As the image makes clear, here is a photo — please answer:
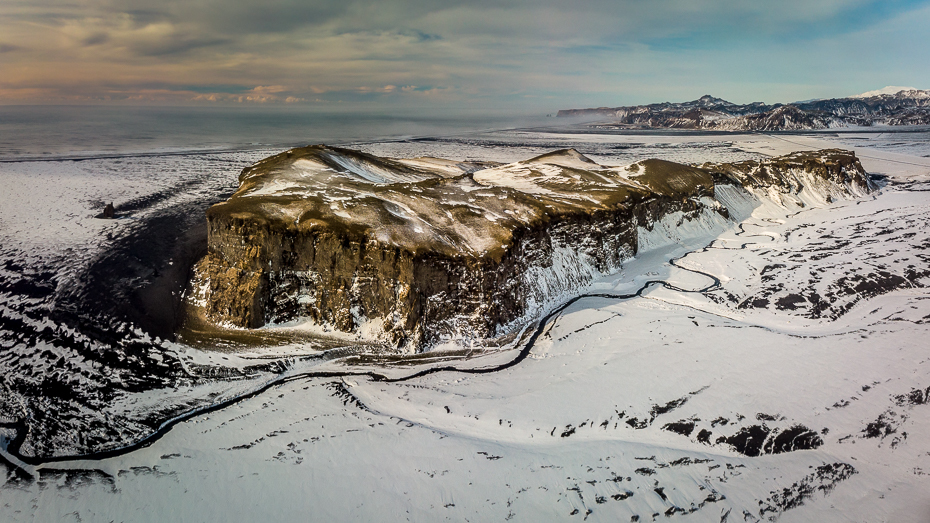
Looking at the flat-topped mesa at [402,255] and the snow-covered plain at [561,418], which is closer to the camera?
the snow-covered plain at [561,418]

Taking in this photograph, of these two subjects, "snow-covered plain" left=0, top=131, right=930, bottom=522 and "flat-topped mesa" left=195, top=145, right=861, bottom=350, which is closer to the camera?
"snow-covered plain" left=0, top=131, right=930, bottom=522

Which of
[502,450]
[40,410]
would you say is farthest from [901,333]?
[40,410]

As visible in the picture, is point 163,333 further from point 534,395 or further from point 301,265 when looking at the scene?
point 534,395

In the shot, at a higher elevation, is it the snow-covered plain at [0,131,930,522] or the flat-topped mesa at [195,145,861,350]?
the flat-topped mesa at [195,145,861,350]

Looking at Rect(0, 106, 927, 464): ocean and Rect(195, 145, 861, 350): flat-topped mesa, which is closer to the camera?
Rect(0, 106, 927, 464): ocean

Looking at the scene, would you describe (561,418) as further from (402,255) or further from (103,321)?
(103,321)

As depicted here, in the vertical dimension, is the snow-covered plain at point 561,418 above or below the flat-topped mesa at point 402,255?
below
